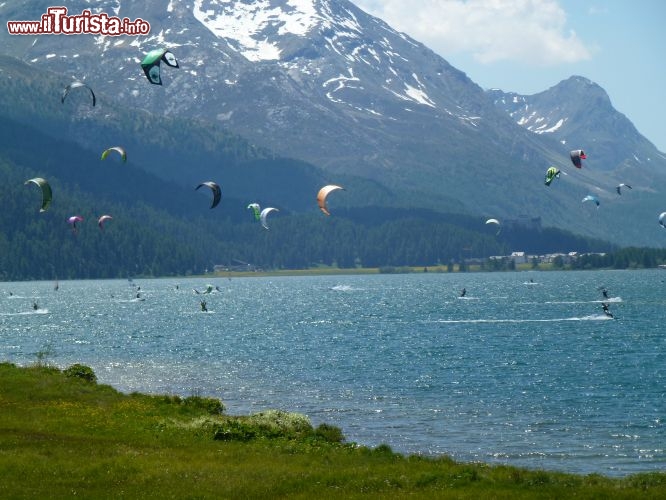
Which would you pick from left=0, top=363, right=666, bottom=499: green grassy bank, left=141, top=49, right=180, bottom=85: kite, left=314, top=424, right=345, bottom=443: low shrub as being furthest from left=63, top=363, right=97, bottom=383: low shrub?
left=314, top=424, right=345, bottom=443: low shrub

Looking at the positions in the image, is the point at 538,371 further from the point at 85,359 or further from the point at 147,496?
the point at 147,496

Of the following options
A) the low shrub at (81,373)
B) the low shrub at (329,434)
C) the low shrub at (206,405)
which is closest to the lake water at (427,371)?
the low shrub at (329,434)

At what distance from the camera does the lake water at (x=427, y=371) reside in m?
54.2

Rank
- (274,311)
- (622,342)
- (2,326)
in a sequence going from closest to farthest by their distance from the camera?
(622,342) < (2,326) < (274,311)

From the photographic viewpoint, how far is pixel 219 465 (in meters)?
38.6

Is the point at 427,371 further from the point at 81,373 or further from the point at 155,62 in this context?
the point at 155,62

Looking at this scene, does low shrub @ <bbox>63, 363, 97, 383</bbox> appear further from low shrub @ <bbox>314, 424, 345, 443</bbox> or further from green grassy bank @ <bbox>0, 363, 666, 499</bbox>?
low shrub @ <bbox>314, 424, 345, 443</bbox>

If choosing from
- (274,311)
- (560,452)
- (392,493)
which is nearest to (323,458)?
(392,493)

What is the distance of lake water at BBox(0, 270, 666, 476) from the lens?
54250 millimetres

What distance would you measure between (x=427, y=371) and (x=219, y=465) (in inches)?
1966

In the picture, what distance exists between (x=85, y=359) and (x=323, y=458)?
2451 inches

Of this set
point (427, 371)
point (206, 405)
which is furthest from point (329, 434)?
point (427, 371)

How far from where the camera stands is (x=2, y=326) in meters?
150

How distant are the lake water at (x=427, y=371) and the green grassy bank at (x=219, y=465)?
795 centimetres
